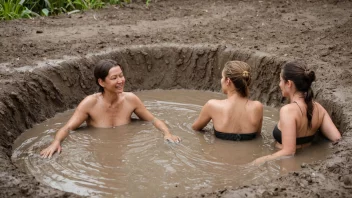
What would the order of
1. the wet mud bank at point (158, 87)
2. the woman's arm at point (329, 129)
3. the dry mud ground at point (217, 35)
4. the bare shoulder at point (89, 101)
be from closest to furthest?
1. the wet mud bank at point (158, 87)
2. the woman's arm at point (329, 129)
3. the dry mud ground at point (217, 35)
4. the bare shoulder at point (89, 101)

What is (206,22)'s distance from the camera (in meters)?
9.37

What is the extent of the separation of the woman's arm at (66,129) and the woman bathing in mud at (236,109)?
57.0 inches

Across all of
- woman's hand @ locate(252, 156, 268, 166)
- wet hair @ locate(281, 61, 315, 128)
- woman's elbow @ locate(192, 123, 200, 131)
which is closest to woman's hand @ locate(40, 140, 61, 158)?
woman's elbow @ locate(192, 123, 200, 131)

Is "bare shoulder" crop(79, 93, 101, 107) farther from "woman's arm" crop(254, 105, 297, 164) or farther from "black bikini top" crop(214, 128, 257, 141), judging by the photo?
"woman's arm" crop(254, 105, 297, 164)

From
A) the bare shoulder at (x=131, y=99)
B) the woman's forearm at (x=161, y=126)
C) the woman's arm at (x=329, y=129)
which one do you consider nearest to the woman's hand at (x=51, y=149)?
the bare shoulder at (x=131, y=99)

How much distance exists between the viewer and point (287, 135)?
16.8 feet

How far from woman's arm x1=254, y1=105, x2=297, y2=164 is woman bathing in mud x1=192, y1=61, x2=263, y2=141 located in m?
0.53

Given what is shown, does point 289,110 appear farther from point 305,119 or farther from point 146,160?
point 146,160

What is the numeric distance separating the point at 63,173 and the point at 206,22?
496 centimetres

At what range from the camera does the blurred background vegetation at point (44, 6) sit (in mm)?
10141

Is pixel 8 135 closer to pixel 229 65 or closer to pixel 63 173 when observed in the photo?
pixel 63 173

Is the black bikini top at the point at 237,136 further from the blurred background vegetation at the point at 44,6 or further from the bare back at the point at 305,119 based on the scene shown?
the blurred background vegetation at the point at 44,6

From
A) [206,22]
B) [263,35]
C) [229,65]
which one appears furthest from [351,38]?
[229,65]

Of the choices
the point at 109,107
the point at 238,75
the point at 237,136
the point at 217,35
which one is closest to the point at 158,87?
the point at 217,35
